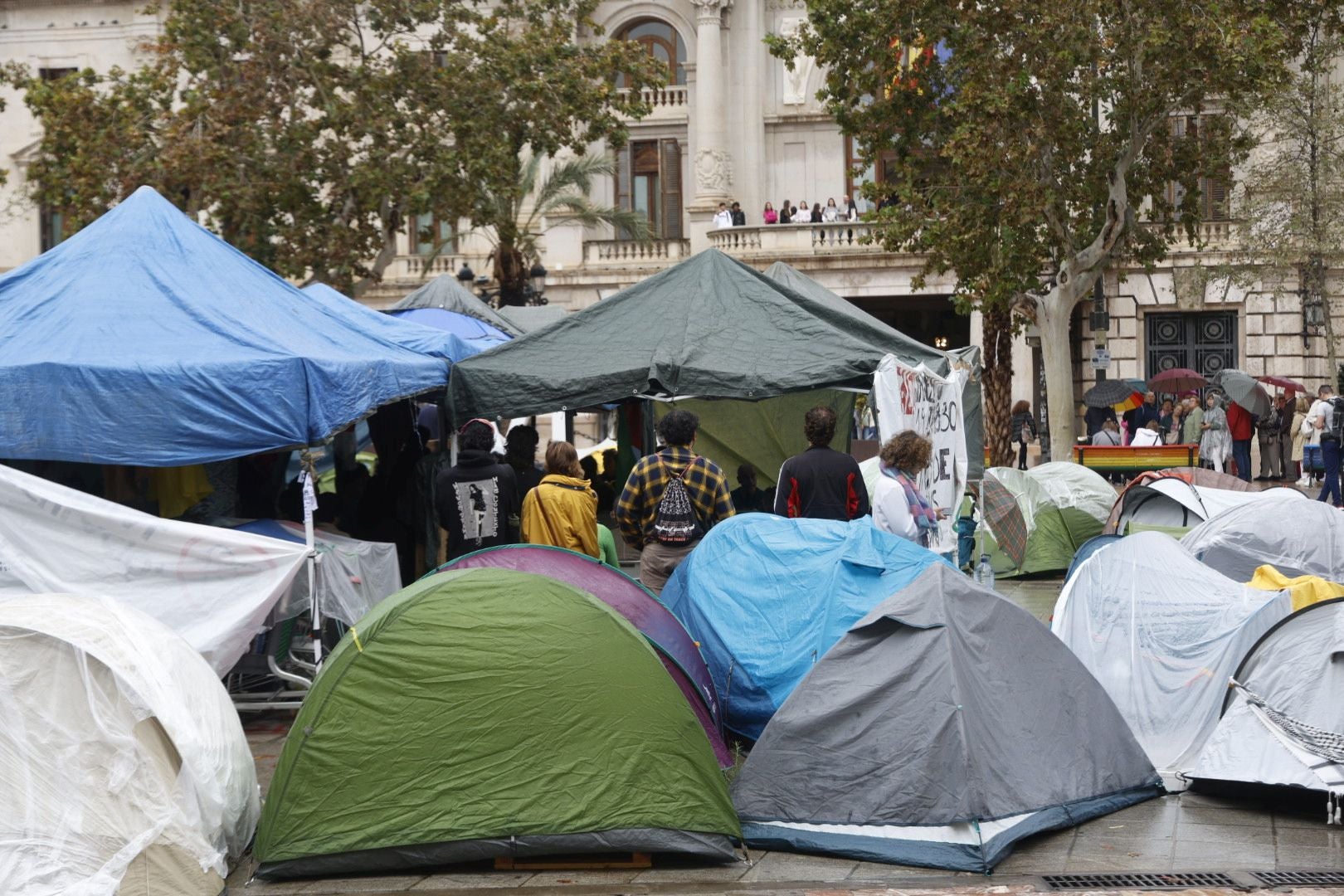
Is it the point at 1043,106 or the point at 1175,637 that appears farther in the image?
the point at 1043,106

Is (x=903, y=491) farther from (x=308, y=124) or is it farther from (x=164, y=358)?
(x=308, y=124)

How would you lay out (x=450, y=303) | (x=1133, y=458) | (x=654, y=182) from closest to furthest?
(x=450, y=303) → (x=1133, y=458) → (x=654, y=182)

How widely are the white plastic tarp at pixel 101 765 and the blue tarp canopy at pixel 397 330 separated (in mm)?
5219

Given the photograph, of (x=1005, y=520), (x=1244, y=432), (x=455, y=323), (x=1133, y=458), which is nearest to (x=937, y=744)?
(x=1005, y=520)

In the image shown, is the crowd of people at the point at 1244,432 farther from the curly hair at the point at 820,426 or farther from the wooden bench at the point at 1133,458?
the curly hair at the point at 820,426

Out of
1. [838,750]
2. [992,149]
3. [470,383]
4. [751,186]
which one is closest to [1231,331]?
[751,186]

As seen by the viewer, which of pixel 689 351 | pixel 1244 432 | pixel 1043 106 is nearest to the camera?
pixel 689 351

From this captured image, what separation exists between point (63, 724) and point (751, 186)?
35016 millimetres

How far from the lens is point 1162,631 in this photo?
28.8ft

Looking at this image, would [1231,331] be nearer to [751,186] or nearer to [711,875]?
[751,186]

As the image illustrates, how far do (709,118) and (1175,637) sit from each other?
32393 mm

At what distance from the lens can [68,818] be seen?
630 centimetres

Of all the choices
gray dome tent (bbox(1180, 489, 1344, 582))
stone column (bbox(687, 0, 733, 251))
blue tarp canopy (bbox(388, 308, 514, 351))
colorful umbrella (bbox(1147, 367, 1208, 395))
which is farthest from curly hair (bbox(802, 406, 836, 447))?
stone column (bbox(687, 0, 733, 251))

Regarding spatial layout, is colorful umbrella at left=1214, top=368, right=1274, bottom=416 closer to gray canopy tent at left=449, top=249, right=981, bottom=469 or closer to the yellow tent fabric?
gray canopy tent at left=449, top=249, right=981, bottom=469
